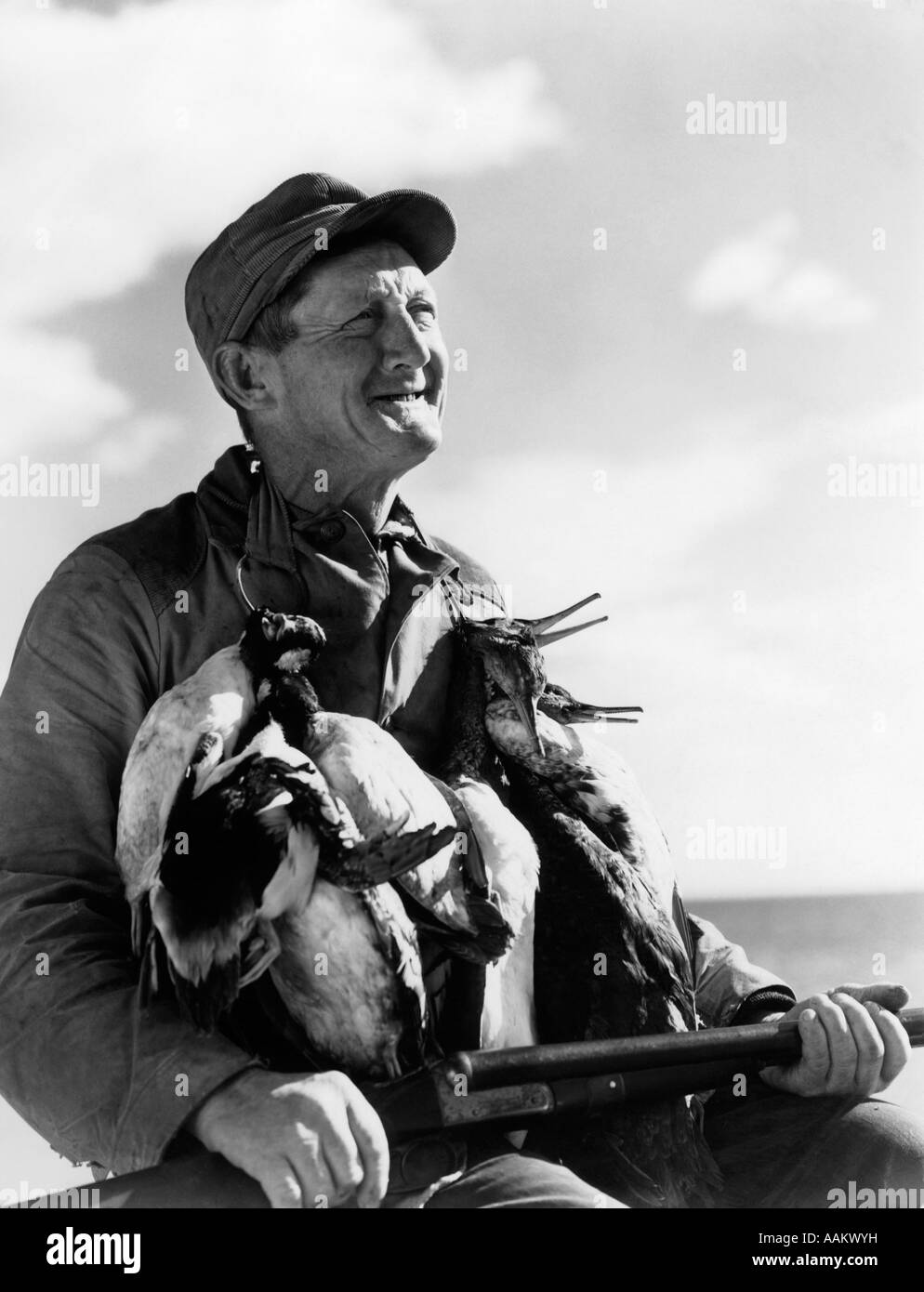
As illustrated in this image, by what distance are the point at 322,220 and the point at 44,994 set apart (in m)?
1.53

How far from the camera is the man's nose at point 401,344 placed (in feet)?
11.1

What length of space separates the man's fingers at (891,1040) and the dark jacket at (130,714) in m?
0.32

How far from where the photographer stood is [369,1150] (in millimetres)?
2639

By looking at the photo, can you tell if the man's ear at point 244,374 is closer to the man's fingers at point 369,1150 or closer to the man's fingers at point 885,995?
the man's fingers at point 369,1150

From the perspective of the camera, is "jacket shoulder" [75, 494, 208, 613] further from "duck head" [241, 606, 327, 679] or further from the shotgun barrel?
the shotgun barrel

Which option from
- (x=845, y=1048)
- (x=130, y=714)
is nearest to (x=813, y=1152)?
(x=845, y=1048)

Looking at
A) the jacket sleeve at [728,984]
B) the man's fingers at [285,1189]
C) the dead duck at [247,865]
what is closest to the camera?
the man's fingers at [285,1189]

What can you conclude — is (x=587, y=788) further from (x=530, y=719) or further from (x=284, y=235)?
(x=284, y=235)

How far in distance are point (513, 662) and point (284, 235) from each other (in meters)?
0.94

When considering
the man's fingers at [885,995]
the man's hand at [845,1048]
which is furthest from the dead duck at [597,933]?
the man's fingers at [885,995]

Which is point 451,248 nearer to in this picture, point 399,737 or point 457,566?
point 457,566

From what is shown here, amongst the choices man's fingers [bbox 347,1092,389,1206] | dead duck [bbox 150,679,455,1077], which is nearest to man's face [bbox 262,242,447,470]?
dead duck [bbox 150,679,455,1077]

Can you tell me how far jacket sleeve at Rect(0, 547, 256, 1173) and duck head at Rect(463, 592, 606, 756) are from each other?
0.65m
